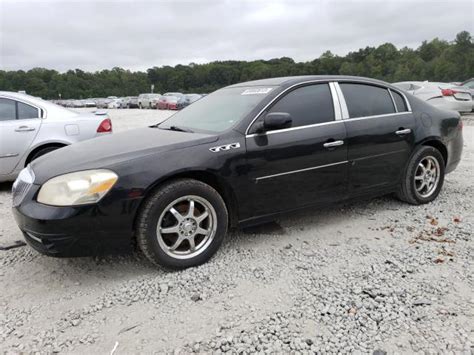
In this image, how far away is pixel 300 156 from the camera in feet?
11.3

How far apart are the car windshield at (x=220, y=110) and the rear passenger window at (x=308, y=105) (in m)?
0.20

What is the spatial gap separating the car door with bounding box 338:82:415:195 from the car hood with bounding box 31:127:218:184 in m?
1.50

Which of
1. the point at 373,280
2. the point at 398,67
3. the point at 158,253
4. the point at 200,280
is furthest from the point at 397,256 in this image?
the point at 398,67

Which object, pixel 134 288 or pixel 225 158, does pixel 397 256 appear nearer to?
pixel 225 158

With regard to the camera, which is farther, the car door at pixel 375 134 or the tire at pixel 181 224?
the car door at pixel 375 134

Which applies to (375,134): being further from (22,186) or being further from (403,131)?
Result: (22,186)

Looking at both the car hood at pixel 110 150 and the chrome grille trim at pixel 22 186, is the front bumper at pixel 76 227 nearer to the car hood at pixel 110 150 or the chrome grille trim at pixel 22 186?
the chrome grille trim at pixel 22 186

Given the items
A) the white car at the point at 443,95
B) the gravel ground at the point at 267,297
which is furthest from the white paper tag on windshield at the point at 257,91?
the white car at the point at 443,95

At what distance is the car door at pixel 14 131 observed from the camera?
206 inches

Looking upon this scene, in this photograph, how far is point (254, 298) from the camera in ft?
8.75

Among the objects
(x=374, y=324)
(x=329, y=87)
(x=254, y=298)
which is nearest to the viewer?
(x=374, y=324)

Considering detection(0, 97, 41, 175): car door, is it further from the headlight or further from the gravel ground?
the headlight

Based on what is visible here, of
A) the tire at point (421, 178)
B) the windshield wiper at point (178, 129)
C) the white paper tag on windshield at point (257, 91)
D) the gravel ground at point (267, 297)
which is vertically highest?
the white paper tag on windshield at point (257, 91)

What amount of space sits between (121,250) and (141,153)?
74 cm
